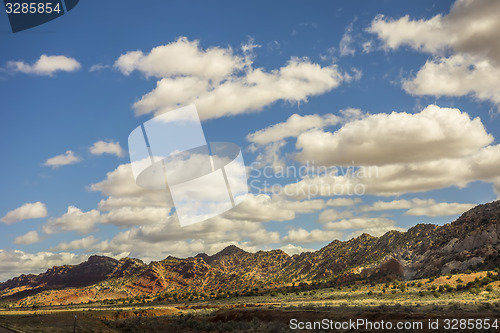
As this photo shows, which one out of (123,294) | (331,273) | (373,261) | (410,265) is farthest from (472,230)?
(123,294)

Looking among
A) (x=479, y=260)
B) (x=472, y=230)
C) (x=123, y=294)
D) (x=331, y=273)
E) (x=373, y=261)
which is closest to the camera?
(x=479, y=260)

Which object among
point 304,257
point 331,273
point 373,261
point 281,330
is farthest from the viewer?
point 304,257

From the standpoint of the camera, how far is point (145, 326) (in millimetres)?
43750

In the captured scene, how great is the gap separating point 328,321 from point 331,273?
111746 millimetres

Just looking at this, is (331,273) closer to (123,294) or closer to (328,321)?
(123,294)

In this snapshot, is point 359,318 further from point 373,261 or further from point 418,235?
point 418,235

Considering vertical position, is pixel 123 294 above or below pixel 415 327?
below

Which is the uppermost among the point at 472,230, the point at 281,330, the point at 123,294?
the point at 472,230

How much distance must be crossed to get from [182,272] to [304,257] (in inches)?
2417

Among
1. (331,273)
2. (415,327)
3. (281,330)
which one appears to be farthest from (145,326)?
(331,273)

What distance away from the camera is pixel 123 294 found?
157000 millimetres

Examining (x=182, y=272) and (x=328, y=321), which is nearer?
(x=328, y=321)

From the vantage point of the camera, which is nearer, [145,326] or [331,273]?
[145,326]

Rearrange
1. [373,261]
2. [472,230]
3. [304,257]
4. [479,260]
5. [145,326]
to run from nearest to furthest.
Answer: [145,326]
[479,260]
[472,230]
[373,261]
[304,257]
